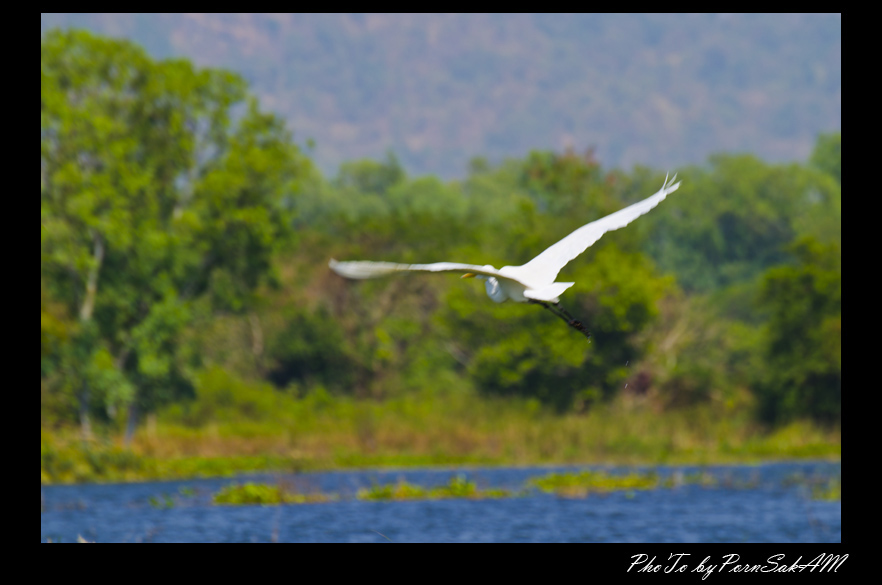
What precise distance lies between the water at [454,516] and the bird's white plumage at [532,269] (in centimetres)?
1058

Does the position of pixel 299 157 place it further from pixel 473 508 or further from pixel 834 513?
pixel 834 513

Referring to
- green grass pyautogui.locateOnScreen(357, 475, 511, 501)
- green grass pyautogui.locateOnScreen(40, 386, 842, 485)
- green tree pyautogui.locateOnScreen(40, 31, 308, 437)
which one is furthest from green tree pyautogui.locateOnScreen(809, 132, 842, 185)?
green grass pyautogui.locateOnScreen(357, 475, 511, 501)

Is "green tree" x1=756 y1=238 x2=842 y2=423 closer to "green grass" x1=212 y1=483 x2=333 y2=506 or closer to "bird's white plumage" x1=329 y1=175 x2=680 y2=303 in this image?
"green grass" x1=212 y1=483 x2=333 y2=506

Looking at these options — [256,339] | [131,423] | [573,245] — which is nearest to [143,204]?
[131,423]

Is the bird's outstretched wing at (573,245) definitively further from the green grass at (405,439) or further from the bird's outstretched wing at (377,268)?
the green grass at (405,439)

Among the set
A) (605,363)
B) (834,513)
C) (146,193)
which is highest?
(146,193)

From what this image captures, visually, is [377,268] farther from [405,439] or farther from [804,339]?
[804,339]

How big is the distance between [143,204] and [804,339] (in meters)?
22.0

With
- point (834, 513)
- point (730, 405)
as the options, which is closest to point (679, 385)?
point (730, 405)

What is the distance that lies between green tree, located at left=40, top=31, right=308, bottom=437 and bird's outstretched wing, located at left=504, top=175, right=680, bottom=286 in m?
27.5

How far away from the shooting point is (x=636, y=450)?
1496 inches

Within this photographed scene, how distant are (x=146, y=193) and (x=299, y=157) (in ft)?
17.5

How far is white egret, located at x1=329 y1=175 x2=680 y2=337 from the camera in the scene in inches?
384

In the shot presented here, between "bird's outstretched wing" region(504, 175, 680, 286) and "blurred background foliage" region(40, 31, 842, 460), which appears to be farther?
"blurred background foliage" region(40, 31, 842, 460)
